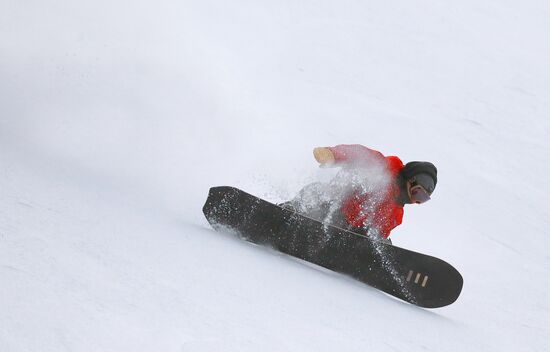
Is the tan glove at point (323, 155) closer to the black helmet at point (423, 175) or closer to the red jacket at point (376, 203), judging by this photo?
the red jacket at point (376, 203)

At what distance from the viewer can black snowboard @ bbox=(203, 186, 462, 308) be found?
4.66 m

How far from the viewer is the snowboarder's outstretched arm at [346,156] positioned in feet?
15.5

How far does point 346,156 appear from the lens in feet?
15.8

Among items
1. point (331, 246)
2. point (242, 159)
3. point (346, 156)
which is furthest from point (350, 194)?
point (242, 159)

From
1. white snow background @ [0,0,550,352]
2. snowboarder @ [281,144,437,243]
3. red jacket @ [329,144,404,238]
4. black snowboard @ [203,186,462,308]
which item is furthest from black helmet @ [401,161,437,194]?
white snow background @ [0,0,550,352]

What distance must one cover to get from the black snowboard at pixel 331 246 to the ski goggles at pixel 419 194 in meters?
0.34

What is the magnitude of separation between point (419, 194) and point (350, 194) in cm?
45

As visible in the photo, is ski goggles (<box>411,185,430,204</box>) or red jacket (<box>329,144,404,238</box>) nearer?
ski goggles (<box>411,185,430,204</box>)

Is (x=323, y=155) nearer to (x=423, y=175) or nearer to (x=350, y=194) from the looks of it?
(x=350, y=194)

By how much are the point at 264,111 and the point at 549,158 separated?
3.90 metres

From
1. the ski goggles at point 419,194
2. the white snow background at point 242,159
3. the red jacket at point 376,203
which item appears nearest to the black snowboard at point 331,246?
the white snow background at point 242,159

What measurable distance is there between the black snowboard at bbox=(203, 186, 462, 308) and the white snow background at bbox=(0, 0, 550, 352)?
12 cm

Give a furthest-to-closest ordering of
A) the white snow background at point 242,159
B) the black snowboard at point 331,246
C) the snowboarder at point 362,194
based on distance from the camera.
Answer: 1. the snowboarder at point 362,194
2. the black snowboard at point 331,246
3. the white snow background at point 242,159

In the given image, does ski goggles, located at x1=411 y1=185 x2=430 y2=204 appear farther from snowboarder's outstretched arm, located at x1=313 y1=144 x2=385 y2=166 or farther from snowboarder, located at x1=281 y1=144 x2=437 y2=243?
snowboarder's outstretched arm, located at x1=313 y1=144 x2=385 y2=166
